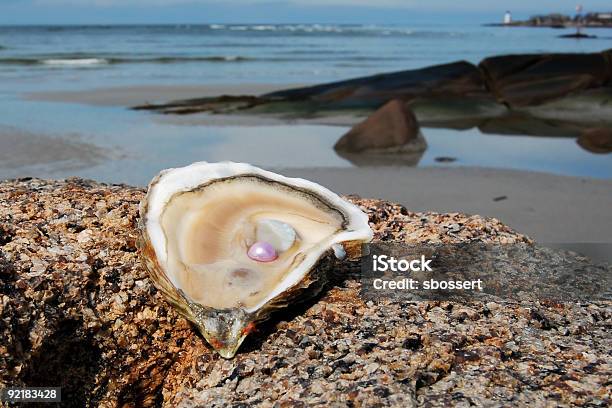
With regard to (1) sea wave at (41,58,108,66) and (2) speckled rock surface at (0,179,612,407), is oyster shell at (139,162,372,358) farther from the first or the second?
(1) sea wave at (41,58,108,66)

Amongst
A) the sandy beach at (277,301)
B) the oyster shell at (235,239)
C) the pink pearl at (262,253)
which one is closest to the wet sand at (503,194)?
the sandy beach at (277,301)

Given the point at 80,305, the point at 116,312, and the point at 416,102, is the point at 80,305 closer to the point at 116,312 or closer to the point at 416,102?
the point at 116,312

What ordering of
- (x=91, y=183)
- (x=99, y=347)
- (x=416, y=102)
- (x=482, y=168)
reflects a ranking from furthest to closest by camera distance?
(x=416, y=102) → (x=482, y=168) → (x=91, y=183) → (x=99, y=347)

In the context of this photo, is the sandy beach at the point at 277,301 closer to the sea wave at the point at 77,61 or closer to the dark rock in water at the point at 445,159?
the dark rock in water at the point at 445,159

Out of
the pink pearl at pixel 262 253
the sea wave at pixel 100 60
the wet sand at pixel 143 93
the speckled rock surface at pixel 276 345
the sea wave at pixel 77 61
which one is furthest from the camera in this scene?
the sea wave at pixel 77 61

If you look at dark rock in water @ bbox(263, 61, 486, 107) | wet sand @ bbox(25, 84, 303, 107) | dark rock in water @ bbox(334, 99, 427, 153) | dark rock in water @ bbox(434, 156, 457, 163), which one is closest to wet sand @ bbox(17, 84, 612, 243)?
dark rock in water @ bbox(434, 156, 457, 163)

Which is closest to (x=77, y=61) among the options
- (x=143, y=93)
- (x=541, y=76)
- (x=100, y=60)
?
(x=100, y=60)

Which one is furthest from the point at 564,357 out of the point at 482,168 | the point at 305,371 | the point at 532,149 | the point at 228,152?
the point at 532,149
